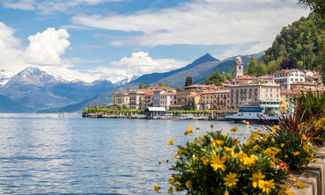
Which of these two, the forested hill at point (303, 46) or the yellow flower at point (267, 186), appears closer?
the yellow flower at point (267, 186)

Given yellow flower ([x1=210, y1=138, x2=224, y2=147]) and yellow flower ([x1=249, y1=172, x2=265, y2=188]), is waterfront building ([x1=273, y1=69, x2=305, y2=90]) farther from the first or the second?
yellow flower ([x1=249, y1=172, x2=265, y2=188])

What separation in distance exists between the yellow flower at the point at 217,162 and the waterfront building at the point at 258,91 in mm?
150167

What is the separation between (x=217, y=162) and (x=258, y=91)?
500 feet

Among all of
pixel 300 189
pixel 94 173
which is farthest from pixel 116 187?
pixel 300 189

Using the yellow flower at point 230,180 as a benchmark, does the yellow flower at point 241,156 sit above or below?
above

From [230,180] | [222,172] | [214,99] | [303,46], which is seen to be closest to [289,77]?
[303,46]

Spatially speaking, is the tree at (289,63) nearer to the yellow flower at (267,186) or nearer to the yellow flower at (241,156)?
the yellow flower at (267,186)

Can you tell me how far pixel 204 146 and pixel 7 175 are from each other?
68.7 feet

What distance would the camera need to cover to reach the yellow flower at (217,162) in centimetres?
478

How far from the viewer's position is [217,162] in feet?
16.0

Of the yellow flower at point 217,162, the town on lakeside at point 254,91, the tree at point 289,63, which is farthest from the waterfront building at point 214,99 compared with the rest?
the yellow flower at point 217,162

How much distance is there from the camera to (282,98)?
517ft

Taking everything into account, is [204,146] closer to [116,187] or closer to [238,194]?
[238,194]

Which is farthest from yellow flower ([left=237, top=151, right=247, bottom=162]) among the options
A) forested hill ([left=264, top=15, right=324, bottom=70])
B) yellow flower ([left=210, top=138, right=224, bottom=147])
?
forested hill ([left=264, top=15, right=324, bottom=70])
